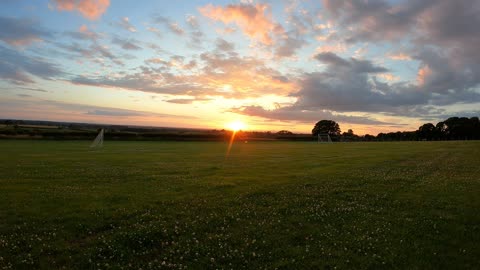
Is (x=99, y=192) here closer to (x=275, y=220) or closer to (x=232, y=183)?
(x=232, y=183)

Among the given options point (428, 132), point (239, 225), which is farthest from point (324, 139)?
point (239, 225)

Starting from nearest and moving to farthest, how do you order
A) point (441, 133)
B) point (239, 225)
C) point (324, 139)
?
point (239, 225), point (324, 139), point (441, 133)

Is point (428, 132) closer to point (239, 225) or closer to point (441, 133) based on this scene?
point (441, 133)

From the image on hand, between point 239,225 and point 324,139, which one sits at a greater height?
A: point 324,139

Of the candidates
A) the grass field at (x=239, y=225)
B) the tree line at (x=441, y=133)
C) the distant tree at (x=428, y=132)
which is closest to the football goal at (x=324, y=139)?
the tree line at (x=441, y=133)

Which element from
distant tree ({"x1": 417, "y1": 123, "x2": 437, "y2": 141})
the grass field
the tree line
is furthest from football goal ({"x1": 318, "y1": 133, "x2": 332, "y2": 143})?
the grass field

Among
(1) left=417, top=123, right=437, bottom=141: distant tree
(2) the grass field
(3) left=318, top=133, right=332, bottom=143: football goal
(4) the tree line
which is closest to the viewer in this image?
(2) the grass field

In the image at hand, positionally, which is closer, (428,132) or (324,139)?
(324,139)

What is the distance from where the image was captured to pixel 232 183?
21625 mm

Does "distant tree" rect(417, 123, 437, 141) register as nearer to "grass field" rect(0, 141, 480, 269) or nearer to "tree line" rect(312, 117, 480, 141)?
"tree line" rect(312, 117, 480, 141)

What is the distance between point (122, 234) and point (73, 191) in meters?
8.98

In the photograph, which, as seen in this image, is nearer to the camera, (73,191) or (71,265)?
(71,265)

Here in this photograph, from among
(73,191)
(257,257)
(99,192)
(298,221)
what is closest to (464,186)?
(298,221)

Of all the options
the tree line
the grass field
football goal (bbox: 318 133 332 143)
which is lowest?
the grass field
